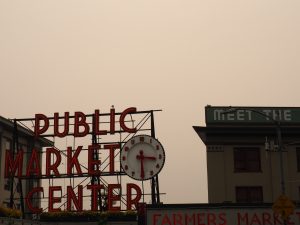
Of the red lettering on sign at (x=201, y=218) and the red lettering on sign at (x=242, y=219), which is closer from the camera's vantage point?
the red lettering on sign at (x=242, y=219)

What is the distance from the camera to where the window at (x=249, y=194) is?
4963cm

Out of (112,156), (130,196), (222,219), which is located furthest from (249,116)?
(222,219)

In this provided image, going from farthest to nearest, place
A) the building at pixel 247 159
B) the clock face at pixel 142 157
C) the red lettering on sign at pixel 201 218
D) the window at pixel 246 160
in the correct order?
the window at pixel 246 160
the clock face at pixel 142 157
the building at pixel 247 159
the red lettering on sign at pixel 201 218

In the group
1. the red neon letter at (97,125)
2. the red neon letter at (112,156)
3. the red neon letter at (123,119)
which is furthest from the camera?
the red neon letter at (97,125)

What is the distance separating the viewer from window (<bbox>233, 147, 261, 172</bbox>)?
50125mm

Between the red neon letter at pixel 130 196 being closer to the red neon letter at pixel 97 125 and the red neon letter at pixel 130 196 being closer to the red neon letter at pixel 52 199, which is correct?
the red neon letter at pixel 97 125

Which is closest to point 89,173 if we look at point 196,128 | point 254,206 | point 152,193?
point 152,193

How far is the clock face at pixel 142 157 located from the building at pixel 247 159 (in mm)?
3986

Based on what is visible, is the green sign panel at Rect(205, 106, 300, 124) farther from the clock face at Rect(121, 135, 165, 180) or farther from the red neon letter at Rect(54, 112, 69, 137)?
the red neon letter at Rect(54, 112, 69, 137)

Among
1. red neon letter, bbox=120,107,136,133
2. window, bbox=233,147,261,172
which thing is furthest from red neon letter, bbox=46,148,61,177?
window, bbox=233,147,261,172

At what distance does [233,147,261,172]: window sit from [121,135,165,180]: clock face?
6.36 meters

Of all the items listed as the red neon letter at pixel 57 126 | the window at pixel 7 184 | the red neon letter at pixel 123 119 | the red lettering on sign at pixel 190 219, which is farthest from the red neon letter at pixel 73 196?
the red lettering on sign at pixel 190 219

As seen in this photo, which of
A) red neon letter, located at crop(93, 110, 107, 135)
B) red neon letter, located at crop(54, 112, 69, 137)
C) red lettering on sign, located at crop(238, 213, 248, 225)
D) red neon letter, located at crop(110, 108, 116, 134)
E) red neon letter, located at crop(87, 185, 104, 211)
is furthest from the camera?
red neon letter, located at crop(54, 112, 69, 137)

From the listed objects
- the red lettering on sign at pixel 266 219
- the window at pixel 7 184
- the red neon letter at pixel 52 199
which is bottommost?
the red lettering on sign at pixel 266 219
